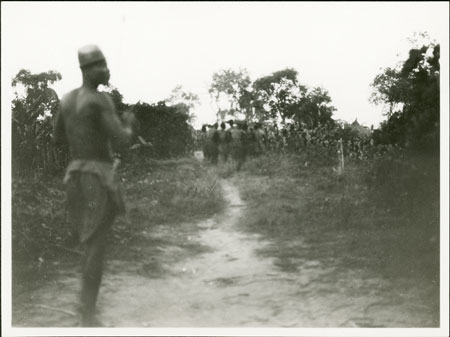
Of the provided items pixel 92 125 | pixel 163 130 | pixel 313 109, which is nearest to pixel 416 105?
pixel 313 109

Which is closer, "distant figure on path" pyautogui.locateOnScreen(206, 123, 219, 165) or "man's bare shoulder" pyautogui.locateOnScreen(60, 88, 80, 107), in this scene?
"man's bare shoulder" pyautogui.locateOnScreen(60, 88, 80, 107)

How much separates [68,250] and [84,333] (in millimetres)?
504

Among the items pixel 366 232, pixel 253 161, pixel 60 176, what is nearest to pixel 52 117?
pixel 60 176

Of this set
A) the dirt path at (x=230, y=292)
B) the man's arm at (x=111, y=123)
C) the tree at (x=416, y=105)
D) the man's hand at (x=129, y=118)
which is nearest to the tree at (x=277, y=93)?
the dirt path at (x=230, y=292)

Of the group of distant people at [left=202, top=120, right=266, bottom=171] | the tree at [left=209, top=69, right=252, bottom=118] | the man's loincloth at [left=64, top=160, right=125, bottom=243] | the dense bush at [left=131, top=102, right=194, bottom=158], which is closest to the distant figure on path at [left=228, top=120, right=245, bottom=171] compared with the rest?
the group of distant people at [left=202, top=120, right=266, bottom=171]

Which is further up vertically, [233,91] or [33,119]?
[233,91]

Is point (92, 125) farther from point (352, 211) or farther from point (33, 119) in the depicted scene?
point (352, 211)

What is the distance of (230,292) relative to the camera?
2.94m

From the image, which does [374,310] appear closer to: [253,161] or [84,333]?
[253,161]

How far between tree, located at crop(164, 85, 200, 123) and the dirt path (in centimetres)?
53

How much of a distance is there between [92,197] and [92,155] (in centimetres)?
23

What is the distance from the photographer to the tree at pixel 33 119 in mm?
3053

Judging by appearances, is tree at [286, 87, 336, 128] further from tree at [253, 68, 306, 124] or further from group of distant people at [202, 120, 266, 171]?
group of distant people at [202, 120, 266, 171]

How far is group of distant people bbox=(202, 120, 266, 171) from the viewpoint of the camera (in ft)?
9.91
